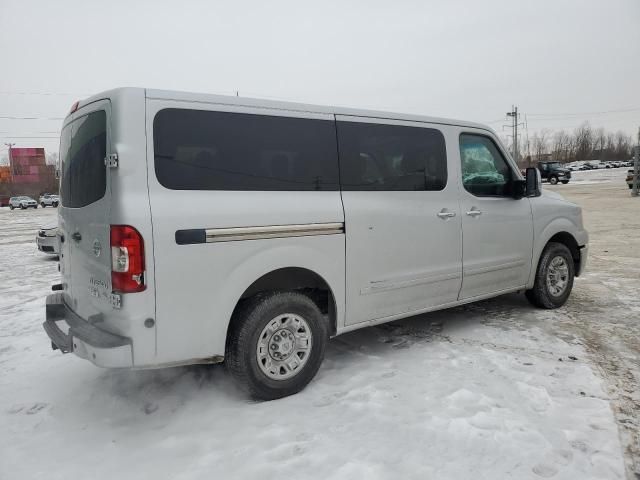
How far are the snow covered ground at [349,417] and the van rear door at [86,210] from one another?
80 cm

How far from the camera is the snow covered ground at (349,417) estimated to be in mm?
2623

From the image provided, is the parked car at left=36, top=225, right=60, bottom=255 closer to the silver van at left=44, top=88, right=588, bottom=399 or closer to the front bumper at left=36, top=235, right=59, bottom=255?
the front bumper at left=36, top=235, right=59, bottom=255

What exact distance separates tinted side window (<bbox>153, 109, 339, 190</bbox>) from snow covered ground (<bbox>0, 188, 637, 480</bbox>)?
1586mm

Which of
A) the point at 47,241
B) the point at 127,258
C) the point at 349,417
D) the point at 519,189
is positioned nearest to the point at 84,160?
the point at 127,258

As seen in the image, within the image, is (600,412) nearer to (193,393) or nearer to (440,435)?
(440,435)

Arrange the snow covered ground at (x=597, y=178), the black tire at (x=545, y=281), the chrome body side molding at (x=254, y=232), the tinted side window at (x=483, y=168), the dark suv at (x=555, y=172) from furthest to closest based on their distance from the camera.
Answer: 1. the snow covered ground at (x=597, y=178)
2. the dark suv at (x=555, y=172)
3. the black tire at (x=545, y=281)
4. the tinted side window at (x=483, y=168)
5. the chrome body side molding at (x=254, y=232)

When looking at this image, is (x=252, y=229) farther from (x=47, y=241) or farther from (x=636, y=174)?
(x=636, y=174)

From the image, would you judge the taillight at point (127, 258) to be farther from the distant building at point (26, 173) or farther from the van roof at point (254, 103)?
the distant building at point (26, 173)

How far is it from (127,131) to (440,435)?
267cm

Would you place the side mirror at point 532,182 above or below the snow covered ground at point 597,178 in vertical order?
below

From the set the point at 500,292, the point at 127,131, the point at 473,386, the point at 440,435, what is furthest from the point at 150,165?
the point at 500,292

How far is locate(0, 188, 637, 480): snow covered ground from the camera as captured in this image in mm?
2623

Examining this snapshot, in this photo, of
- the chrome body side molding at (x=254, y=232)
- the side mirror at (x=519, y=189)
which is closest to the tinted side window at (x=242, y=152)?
the chrome body side molding at (x=254, y=232)

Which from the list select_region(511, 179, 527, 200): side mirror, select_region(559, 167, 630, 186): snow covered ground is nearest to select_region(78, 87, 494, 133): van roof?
select_region(511, 179, 527, 200): side mirror
